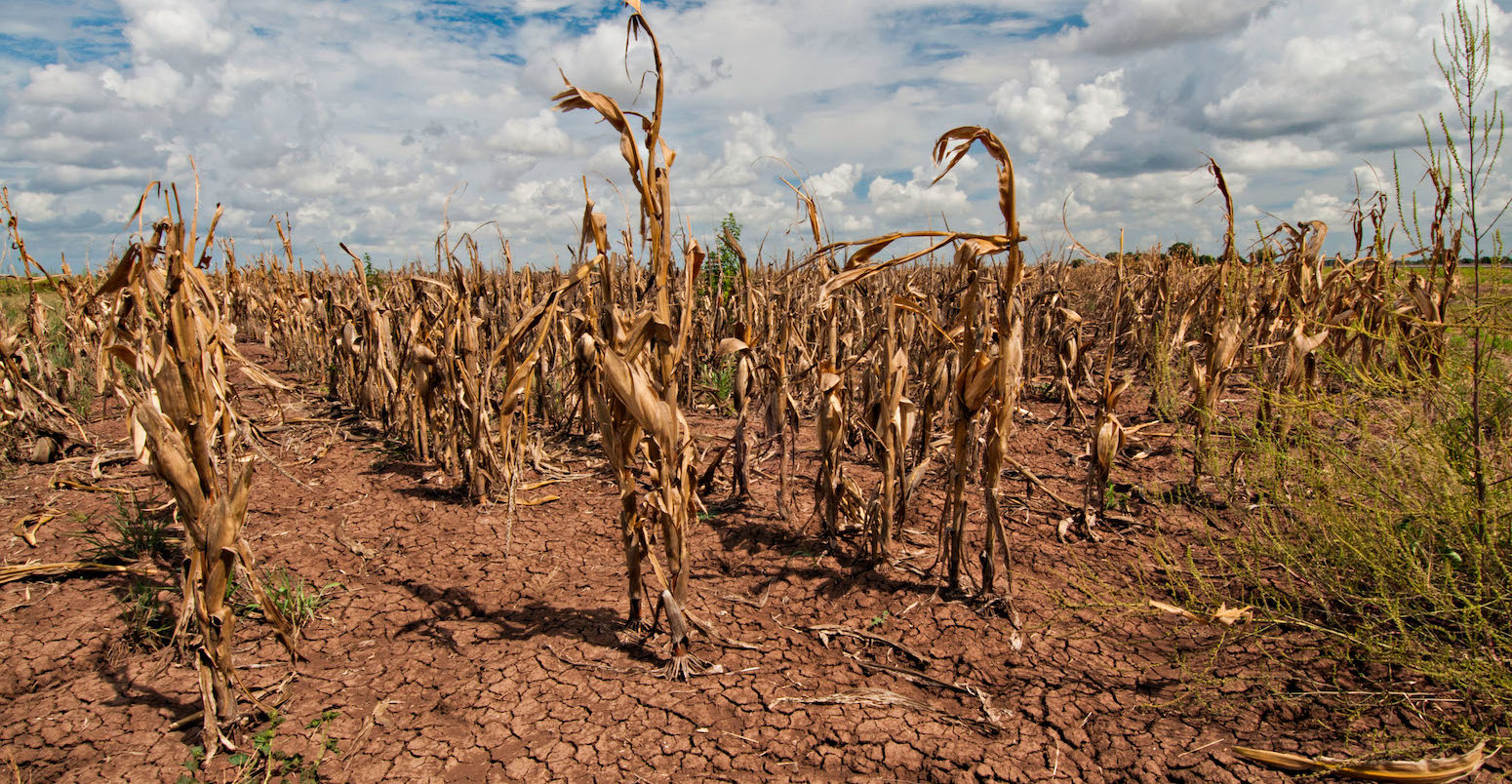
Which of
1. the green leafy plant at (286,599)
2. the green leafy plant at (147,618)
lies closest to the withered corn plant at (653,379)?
the green leafy plant at (286,599)

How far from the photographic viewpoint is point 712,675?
8.66 feet

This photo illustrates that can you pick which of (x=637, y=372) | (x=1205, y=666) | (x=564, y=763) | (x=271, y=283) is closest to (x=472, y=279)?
(x=637, y=372)

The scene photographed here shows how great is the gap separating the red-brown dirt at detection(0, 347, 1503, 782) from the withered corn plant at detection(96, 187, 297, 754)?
407 mm

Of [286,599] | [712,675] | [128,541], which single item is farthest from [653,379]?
[128,541]

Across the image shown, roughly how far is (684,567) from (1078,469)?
336 centimetres

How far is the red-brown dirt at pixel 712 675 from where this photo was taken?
2.23 meters

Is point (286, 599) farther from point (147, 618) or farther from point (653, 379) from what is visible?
point (653, 379)

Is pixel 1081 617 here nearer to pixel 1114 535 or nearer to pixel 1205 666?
pixel 1205 666

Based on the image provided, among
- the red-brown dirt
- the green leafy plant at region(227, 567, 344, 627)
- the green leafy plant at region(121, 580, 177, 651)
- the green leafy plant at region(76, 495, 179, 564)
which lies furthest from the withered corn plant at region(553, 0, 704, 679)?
the green leafy plant at region(76, 495, 179, 564)

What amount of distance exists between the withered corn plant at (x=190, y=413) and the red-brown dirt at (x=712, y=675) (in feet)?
1.33

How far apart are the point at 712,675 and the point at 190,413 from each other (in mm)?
1876

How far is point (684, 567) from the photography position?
2.70 metres

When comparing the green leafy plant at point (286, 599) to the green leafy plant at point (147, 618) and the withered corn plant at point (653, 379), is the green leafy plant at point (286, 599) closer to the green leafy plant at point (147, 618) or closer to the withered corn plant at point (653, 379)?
the green leafy plant at point (147, 618)

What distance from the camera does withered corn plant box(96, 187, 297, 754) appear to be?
204cm
